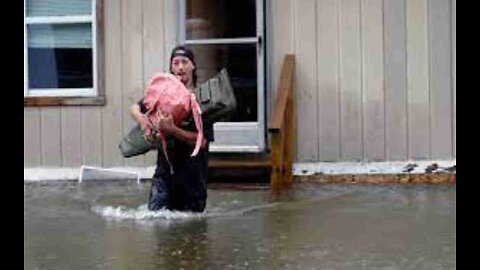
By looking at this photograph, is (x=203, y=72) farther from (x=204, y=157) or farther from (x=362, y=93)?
(x=204, y=157)

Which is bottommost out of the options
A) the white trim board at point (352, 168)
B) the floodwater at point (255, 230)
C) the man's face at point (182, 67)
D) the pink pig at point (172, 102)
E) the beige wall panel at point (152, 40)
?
the floodwater at point (255, 230)

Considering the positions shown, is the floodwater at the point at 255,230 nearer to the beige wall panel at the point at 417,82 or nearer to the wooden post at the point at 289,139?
the wooden post at the point at 289,139

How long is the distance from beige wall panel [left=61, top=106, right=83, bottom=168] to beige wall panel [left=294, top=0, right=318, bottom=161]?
2197mm

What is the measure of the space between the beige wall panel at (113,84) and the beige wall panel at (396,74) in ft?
8.51

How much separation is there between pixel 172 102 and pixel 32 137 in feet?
11.9

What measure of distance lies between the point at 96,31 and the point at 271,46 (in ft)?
5.80

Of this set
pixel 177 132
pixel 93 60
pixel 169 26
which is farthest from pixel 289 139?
pixel 177 132

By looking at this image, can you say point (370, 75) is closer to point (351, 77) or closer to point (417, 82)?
point (351, 77)

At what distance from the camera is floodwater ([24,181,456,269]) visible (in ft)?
16.2

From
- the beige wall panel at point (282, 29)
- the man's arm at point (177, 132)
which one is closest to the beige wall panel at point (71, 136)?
the beige wall panel at point (282, 29)

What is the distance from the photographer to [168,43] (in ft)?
29.8

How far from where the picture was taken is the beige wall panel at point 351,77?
8680mm
